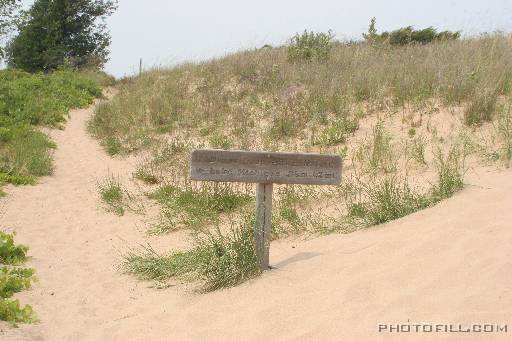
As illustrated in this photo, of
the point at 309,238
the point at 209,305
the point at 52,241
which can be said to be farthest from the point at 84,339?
the point at 52,241

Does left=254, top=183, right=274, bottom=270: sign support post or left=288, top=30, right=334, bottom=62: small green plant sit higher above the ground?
left=288, top=30, right=334, bottom=62: small green plant

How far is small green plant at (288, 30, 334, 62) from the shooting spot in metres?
13.5

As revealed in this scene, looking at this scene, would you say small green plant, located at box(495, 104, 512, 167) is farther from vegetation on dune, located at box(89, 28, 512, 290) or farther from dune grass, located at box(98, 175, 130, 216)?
dune grass, located at box(98, 175, 130, 216)

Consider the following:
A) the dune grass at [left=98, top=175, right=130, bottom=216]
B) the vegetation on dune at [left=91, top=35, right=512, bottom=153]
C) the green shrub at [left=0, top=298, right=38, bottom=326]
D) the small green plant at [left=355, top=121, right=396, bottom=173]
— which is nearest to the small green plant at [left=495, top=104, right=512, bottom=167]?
the vegetation on dune at [left=91, top=35, right=512, bottom=153]

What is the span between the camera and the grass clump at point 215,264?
4.43 metres

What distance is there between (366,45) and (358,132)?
621 centimetres

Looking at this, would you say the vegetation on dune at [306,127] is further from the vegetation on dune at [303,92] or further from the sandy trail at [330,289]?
the sandy trail at [330,289]

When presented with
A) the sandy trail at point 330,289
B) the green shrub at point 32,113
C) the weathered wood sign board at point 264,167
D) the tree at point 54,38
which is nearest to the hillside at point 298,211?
the sandy trail at point 330,289

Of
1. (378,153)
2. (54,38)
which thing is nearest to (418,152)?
(378,153)

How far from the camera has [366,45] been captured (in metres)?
14.4

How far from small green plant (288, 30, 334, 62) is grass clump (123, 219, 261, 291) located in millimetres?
9293

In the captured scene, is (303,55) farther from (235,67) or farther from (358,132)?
(358,132)

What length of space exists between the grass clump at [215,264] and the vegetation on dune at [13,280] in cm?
105

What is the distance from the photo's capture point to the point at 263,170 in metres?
4.49
